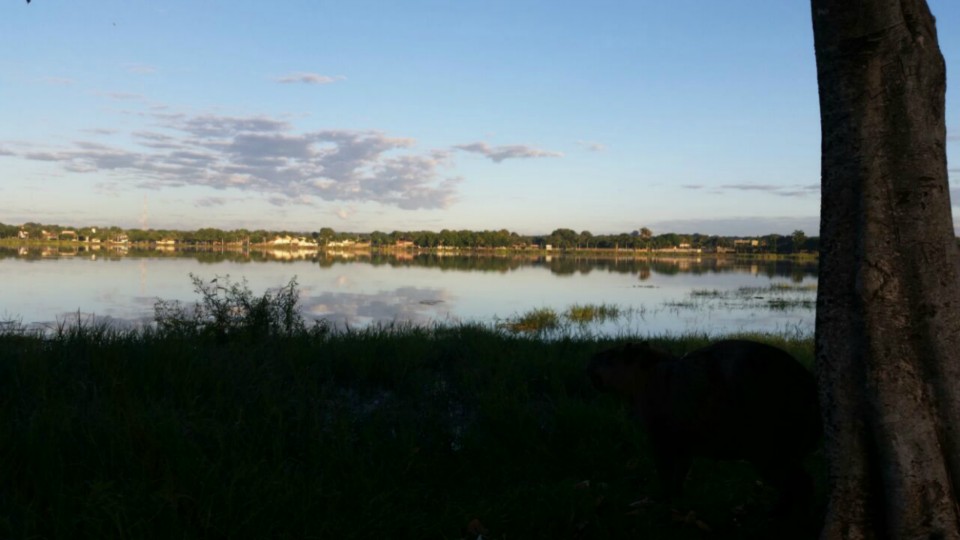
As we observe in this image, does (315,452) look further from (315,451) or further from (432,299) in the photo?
(432,299)

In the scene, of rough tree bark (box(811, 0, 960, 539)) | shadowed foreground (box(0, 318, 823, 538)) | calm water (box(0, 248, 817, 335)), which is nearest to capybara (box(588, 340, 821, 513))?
shadowed foreground (box(0, 318, 823, 538))

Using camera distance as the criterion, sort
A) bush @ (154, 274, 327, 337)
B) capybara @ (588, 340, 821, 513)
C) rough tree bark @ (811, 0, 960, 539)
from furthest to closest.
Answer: bush @ (154, 274, 327, 337)
capybara @ (588, 340, 821, 513)
rough tree bark @ (811, 0, 960, 539)

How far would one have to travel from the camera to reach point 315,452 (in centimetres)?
552

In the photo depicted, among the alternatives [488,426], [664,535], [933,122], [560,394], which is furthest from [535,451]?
[933,122]

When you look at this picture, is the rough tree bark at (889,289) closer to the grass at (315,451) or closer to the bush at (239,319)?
the grass at (315,451)

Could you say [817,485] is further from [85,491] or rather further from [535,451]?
[85,491]

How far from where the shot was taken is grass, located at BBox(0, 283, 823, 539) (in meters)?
4.44

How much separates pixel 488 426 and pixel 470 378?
4.58ft

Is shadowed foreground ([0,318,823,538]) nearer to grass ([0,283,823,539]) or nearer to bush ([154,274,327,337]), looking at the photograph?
grass ([0,283,823,539])

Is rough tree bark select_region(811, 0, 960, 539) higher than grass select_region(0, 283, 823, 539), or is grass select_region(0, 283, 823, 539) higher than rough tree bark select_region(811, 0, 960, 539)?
rough tree bark select_region(811, 0, 960, 539)

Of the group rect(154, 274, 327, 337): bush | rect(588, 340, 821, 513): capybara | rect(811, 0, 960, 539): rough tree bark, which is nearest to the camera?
rect(811, 0, 960, 539): rough tree bark

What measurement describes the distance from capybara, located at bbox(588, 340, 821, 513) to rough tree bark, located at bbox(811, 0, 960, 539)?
0.54 m

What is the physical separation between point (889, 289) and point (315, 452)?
4369 millimetres

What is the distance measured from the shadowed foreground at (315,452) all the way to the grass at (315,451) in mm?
18
